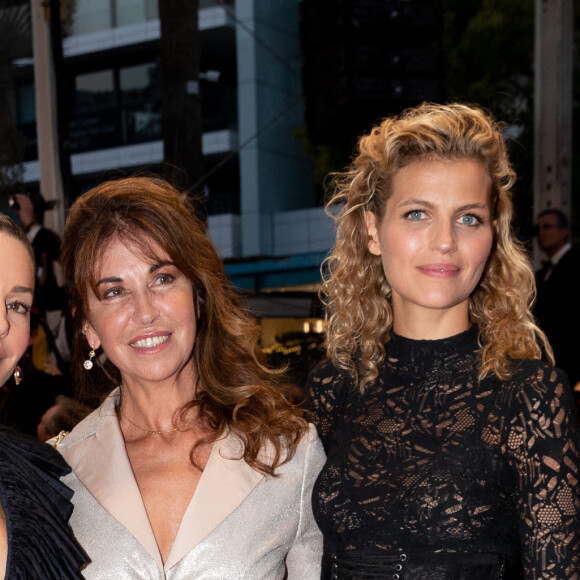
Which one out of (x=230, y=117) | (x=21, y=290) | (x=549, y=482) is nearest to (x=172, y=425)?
(x=21, y=290)

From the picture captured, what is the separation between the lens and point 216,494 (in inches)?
78.8

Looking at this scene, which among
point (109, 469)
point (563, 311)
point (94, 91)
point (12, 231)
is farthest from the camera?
point (94, 91)

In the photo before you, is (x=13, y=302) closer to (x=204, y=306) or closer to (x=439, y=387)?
(x=204, y=306)

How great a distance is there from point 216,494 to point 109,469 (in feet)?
0.87

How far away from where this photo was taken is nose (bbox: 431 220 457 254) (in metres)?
2.01

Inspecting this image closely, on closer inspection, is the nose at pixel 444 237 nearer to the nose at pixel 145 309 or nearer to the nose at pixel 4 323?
the nose at pixel 145 309

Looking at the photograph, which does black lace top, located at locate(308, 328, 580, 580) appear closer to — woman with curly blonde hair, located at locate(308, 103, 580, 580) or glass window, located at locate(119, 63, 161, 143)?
woman with curly blonde hair, located at locate(308, 103, 580, 580)

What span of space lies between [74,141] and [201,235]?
11.3ft

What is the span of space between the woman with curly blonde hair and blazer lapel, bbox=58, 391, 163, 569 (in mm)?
428

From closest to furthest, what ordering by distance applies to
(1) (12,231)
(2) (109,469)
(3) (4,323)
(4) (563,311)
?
(3) (4,323) → (1) (12,231) → (2) (109,469) → (4) (563,311)

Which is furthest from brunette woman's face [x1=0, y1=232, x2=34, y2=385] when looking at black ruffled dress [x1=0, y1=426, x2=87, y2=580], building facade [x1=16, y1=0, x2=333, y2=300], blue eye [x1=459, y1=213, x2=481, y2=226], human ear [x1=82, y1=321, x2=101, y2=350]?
building facade [x1=16, y1=0, x2=333, y2=300]

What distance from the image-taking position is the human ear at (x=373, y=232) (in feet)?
7.38

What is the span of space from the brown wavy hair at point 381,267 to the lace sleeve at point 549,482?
0.15 metres

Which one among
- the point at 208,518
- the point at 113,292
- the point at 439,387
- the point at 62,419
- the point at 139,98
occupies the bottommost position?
the point at 62,419
